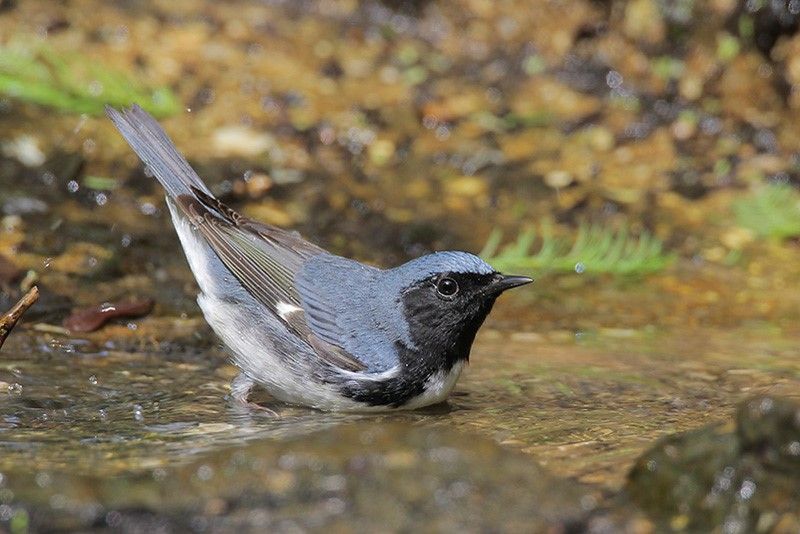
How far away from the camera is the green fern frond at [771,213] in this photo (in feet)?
24.1

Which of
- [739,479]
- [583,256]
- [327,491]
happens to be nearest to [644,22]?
[583,256]

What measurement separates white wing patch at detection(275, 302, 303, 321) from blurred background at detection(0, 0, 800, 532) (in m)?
0.39

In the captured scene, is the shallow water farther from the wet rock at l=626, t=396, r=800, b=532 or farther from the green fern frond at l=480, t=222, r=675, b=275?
the green fern frond at l=480, t=222, r=675, b=275

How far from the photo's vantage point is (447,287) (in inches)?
201

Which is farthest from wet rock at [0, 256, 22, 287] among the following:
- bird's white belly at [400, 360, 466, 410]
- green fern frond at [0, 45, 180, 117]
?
bird's white belly at [400, 360, 466, 410]

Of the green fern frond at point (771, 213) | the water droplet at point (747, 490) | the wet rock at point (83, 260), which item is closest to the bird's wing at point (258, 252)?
the wet rock at point (83, 260)

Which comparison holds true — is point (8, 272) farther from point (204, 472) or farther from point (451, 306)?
point (204, 472)

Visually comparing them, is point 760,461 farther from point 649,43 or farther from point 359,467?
point 649,43

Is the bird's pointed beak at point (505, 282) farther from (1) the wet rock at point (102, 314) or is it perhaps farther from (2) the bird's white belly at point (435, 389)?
(1) the wet rock at point (102, 314)

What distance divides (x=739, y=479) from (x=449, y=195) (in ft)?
14.7

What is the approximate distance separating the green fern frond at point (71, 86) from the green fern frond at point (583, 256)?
2.49 metres

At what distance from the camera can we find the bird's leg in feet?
16.0

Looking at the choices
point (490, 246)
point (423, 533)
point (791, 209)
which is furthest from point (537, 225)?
point (423, 533)

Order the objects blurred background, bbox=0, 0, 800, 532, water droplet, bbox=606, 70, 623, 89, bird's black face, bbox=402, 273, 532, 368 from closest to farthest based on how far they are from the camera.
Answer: blurred background, bbox=0, 0, 800, 532 < bird's black face, bbox=402, 273, 532, 368 < water droplet, bbox=606, 70, 623, 89
